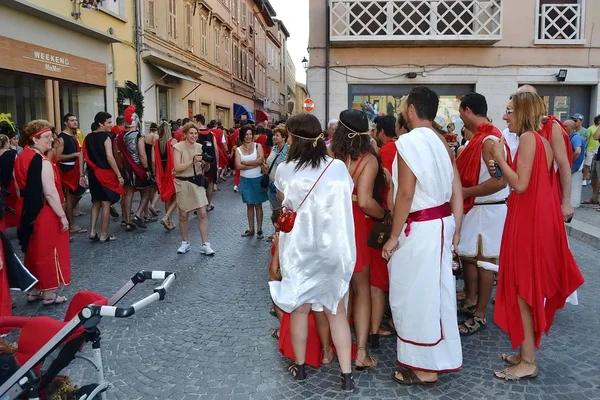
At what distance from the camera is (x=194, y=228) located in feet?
28.5

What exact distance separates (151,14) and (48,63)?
6193 mm

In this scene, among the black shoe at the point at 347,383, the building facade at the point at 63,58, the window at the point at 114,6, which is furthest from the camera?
the window at the point at 114,6

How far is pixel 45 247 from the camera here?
15.6ft

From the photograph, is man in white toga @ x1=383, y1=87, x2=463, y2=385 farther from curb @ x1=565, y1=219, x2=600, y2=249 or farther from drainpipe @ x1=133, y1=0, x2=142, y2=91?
drainpipe @ x1=133, y1=0, x2=142, y2=91

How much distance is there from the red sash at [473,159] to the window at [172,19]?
1722cm

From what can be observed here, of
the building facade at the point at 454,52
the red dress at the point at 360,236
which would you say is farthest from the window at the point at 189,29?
the red dress at the point at 360,236

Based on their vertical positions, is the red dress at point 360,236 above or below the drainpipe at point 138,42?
below

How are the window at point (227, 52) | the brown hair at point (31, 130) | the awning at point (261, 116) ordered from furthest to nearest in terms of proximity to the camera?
the awning at point (261, 116) < the window at point (227, 52) < the brown hair at point (31, 130)

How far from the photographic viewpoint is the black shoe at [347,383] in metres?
3.22

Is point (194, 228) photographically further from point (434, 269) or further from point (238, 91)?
point (238, 91)

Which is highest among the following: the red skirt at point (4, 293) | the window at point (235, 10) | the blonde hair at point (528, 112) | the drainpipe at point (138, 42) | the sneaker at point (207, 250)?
the window at point (235, 10)

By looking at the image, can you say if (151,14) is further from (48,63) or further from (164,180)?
(164,180)

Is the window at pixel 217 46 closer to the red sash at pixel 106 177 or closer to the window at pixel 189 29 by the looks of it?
the window at pixel 189 29

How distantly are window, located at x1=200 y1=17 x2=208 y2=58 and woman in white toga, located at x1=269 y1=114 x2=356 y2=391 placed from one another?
71.0ft
